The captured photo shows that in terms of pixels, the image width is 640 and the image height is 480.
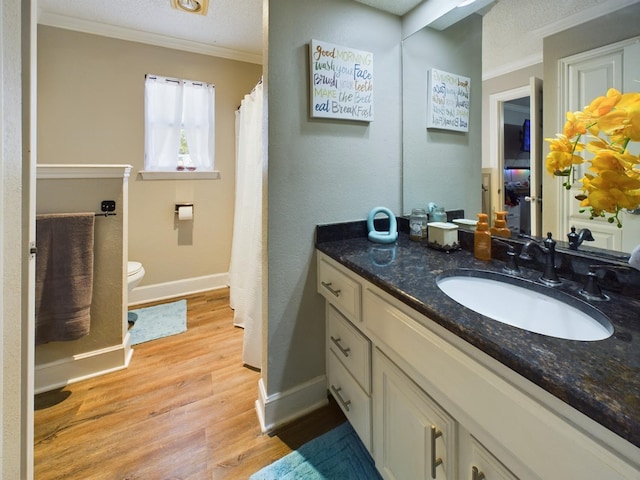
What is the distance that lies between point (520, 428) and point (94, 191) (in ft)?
6.92

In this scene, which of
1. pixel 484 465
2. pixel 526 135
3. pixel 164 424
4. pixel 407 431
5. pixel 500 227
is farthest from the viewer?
pixel 164 424

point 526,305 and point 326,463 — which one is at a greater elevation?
point 526,305

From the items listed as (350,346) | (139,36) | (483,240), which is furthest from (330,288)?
(139,36)

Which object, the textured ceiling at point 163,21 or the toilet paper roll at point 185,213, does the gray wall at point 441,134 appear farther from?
the toilet paper roll at point 185,213

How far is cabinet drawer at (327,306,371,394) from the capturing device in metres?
1.07

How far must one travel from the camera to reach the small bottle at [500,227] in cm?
113

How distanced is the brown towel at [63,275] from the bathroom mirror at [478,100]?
1.81 m

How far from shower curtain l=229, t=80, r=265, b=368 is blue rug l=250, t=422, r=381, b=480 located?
639 millimetres

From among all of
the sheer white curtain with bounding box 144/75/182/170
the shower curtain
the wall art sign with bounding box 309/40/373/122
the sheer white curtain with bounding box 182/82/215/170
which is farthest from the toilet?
the wall art sign with bounding box 309/40/373/122

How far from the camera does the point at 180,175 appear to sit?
2.80m

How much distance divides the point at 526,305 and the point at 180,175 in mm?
2886

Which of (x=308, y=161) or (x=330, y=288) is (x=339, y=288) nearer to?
(x=330, y=288)

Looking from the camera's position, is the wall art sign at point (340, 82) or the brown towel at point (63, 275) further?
the brown towel at point (63, 275)

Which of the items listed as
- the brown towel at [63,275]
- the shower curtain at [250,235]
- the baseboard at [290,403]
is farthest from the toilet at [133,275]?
the baseboard at [290,403]
